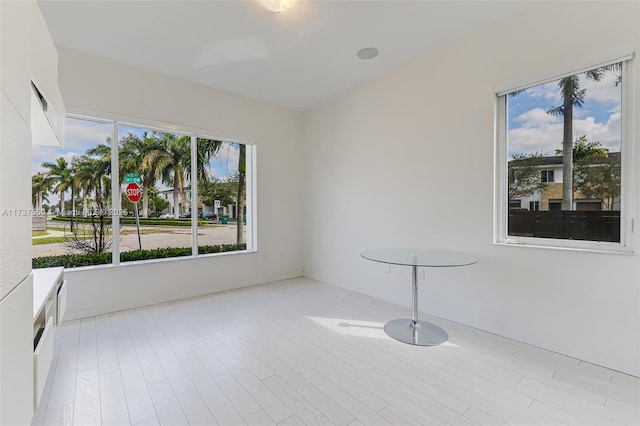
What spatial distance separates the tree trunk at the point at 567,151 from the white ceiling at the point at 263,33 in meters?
0.95

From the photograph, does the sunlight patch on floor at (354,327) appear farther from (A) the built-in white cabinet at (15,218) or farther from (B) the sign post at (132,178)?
(B) the sign post at (132,178)

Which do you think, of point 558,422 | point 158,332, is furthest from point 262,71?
point 558,422

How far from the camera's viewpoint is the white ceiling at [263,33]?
2527mm

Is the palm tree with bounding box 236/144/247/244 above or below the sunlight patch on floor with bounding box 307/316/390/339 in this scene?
above

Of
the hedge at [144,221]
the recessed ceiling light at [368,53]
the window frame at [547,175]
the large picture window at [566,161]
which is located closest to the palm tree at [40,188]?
the hedge at [144,221]

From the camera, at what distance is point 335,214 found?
4625 mm

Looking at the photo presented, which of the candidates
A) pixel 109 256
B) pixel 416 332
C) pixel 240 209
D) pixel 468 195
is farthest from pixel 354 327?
pixel 109 256

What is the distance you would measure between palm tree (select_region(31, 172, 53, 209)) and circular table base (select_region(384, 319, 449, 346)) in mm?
4018

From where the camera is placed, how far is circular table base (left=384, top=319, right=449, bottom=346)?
2614mm

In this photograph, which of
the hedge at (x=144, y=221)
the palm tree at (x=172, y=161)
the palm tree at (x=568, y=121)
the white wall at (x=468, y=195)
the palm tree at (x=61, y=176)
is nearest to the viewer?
the white wall at (x=468, y=195)

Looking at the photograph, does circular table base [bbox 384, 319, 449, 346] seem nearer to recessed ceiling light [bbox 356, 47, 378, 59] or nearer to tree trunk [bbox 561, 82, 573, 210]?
tree trunk [bbox 561, 82, 573, 210]

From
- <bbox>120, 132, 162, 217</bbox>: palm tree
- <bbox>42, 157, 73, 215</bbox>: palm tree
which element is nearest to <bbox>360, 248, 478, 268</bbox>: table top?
<bbox>120, 132, 162, 217</bbox>: palm tree

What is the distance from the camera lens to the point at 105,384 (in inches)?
78.5

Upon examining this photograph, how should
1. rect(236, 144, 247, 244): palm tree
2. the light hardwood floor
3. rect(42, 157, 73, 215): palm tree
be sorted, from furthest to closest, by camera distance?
1. rect(236, 144, 247, 244): palm tree
2. rect(42, 157, 73, 215): palm tree
3. the light hardwood floor
